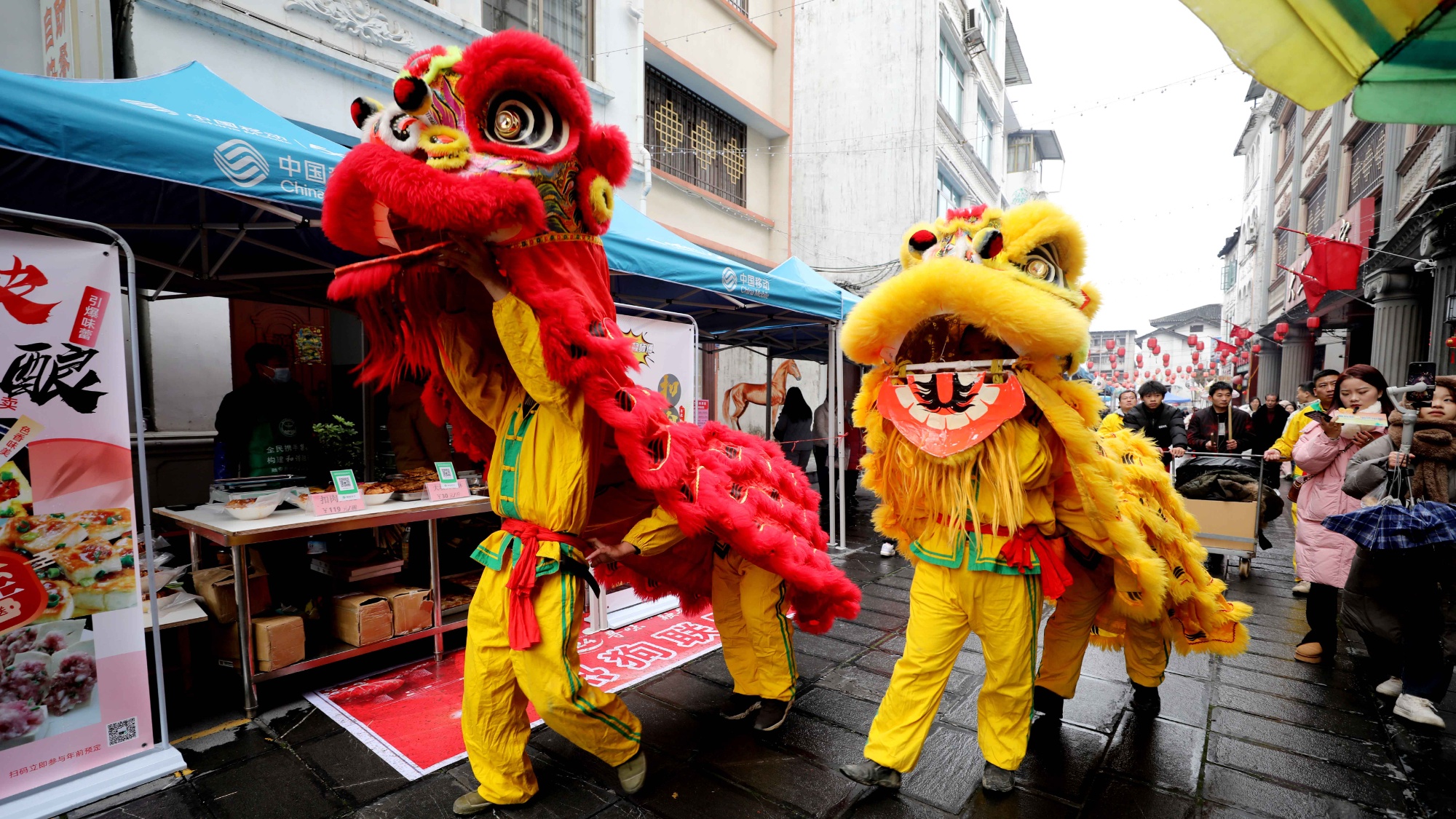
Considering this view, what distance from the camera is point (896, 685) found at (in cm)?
220

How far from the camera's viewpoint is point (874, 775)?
2232mm

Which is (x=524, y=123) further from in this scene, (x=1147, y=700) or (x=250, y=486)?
(x=1147, y=700)

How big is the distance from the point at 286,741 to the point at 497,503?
5.03 ft

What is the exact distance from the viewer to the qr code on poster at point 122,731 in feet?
7.63

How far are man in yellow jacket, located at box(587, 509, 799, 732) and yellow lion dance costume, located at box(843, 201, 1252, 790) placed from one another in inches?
21.5

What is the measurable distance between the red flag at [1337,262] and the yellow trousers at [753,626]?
9.50 meters

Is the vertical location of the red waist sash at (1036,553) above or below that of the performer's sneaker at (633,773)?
above

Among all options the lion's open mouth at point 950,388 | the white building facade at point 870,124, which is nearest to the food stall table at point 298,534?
the lion's open mouth at point 950,388

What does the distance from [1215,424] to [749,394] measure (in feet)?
22.9

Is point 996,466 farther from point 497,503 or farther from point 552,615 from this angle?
point 497,503

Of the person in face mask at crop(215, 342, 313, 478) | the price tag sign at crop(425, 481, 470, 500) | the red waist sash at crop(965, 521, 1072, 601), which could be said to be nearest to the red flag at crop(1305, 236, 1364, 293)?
the red waist sash at crop(965, 521, 1072, 601)

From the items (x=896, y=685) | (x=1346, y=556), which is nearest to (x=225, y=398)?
(x=896, y=685)

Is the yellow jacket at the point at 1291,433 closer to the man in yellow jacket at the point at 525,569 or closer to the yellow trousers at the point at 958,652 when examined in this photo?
the yellow trousers at the point at 958,652

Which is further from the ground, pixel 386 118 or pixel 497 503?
pixel 386 118
